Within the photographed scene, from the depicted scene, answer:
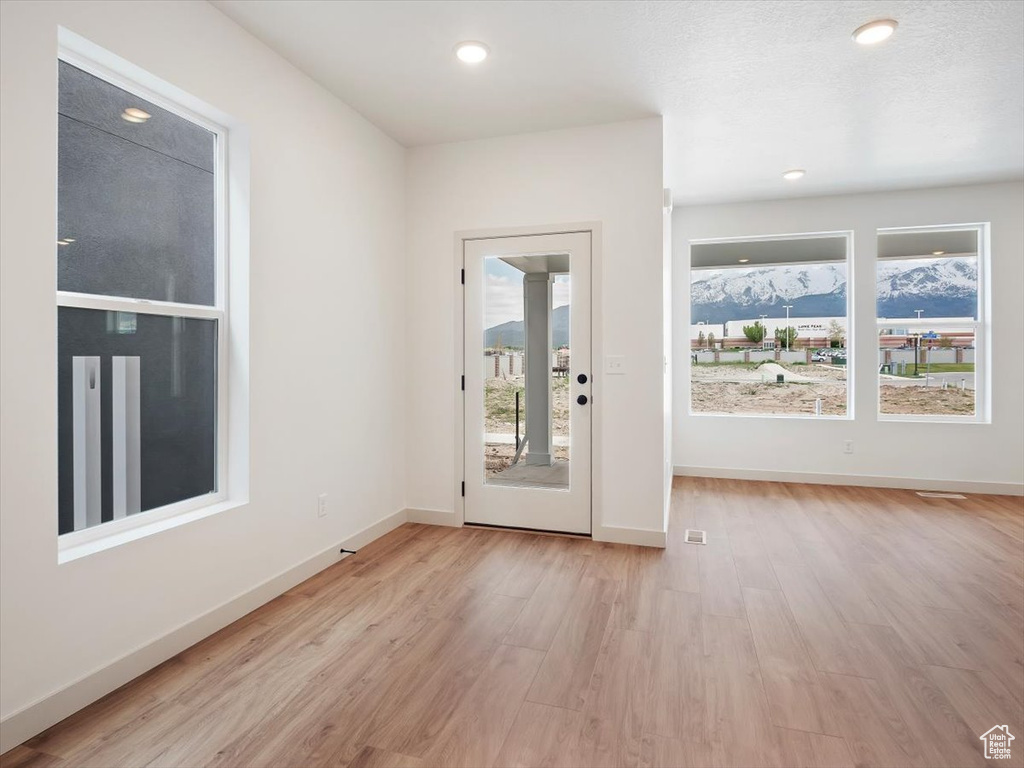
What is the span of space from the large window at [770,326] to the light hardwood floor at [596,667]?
91.7 inches

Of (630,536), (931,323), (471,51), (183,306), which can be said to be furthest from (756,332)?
(183,306)

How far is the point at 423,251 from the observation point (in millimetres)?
4082

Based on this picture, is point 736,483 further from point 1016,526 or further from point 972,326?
point 972,326

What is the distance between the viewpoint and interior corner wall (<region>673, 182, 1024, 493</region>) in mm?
4965

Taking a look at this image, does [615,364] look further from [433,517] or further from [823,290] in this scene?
[823,290]

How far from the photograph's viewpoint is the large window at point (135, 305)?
2.01 metres

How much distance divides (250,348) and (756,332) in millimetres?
5002

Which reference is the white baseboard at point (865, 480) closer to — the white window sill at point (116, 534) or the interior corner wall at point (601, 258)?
the interior corner wall at point (601, 258)

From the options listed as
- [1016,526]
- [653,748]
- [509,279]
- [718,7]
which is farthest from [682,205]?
[653,748]

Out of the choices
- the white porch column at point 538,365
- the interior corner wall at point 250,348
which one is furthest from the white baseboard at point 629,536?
the interior corner wall at point 250,348

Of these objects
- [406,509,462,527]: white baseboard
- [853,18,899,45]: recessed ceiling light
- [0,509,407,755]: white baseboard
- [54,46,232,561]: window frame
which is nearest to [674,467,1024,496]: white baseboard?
[406,509,462,527]: white baseboard

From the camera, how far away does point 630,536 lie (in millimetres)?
3641

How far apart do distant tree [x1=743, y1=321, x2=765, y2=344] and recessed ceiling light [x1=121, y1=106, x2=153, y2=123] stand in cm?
540

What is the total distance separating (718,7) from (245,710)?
343cm
